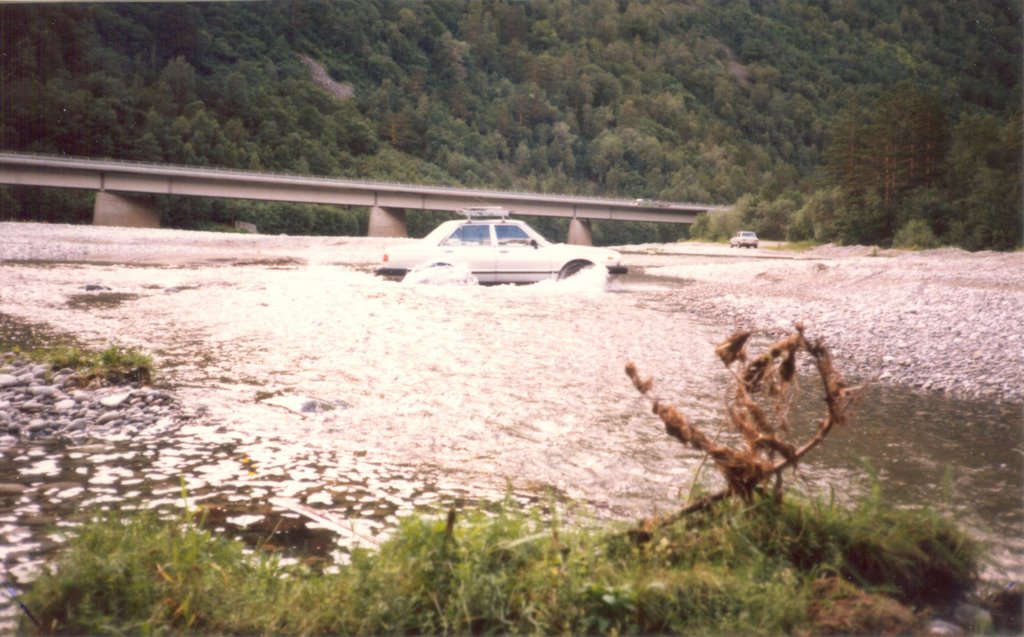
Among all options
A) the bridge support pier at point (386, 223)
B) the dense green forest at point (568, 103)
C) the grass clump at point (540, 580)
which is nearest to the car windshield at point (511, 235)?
the grass clump at point (540, 580)

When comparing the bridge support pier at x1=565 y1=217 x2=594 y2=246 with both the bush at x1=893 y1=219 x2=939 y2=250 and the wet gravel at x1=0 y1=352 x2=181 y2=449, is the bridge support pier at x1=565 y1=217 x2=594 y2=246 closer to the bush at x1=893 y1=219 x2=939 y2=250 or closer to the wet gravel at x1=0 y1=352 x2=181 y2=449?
the bush at x1=893 y1=219 x2=939 y2=250

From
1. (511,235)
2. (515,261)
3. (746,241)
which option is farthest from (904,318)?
(746,241)

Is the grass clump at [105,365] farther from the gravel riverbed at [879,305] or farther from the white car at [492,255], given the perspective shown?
the white car at [492,255]

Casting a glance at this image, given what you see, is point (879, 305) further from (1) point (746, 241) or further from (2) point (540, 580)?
(1) point (746, 241)

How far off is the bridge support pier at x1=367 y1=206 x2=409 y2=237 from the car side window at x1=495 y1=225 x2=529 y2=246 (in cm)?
5132

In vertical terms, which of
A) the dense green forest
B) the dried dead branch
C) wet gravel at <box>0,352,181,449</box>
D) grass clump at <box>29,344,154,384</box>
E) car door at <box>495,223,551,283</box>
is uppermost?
the dense green forest

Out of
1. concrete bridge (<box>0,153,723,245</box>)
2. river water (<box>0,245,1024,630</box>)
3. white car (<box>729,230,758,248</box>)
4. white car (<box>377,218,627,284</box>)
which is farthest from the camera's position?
concrete bridge (<box>0,153,723,245</box>)

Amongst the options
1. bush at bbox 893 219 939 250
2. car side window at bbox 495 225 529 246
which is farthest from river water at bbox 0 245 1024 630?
bush at bbox 893 219 939 250

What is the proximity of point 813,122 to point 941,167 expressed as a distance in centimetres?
10706

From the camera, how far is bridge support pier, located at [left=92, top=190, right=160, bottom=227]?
6016 centimetres

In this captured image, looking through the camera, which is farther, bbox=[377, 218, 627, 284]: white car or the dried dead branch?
bbox=[377, 218, 627, 284]: white car

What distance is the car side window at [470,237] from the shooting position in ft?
60.7

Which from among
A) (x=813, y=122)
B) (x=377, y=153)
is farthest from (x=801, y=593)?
(x=813, y=122)

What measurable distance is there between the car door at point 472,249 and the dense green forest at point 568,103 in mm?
28065
